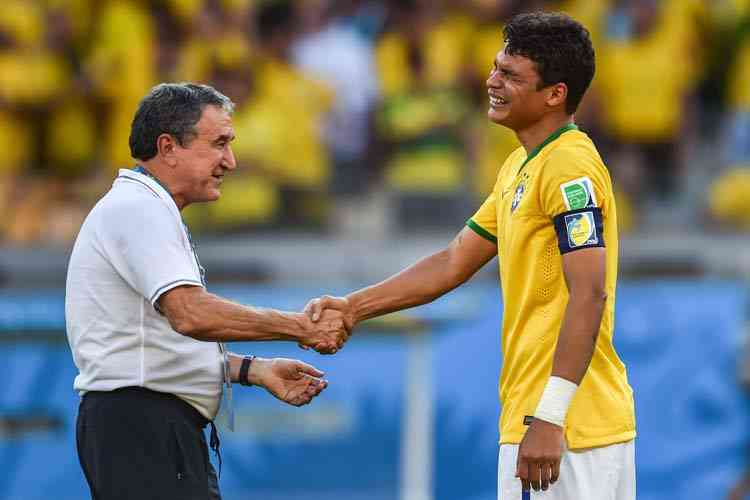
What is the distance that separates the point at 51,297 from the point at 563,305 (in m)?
5.10

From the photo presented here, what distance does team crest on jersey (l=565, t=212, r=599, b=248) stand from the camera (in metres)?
4.28

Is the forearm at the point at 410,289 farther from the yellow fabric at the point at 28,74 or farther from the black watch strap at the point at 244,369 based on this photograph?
the yellow fabric at the point at 28,74

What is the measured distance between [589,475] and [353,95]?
20.0ft

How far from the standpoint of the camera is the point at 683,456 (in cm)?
866

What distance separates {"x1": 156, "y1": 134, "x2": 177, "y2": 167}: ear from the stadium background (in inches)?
151

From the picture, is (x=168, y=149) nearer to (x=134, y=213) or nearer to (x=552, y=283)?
(x=134, y=213)

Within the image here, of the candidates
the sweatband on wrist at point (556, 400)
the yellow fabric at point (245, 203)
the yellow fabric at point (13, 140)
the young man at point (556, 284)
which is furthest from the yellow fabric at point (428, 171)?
the sweatband on wrist at point (556, 400)

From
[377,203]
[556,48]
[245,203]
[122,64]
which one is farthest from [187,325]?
[122,64]

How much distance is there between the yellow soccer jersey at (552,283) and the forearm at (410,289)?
0.63 meters

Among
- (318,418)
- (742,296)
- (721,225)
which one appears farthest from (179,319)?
(721,225)

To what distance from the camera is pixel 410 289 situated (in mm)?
5270

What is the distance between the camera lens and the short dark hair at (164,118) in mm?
4758

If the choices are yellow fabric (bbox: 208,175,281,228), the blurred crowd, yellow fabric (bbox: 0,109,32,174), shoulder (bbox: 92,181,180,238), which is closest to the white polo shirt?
shoulder (bbox: 92,181,180,238)

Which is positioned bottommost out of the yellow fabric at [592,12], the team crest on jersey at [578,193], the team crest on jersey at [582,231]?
the team crest on jersey at [582,231]
